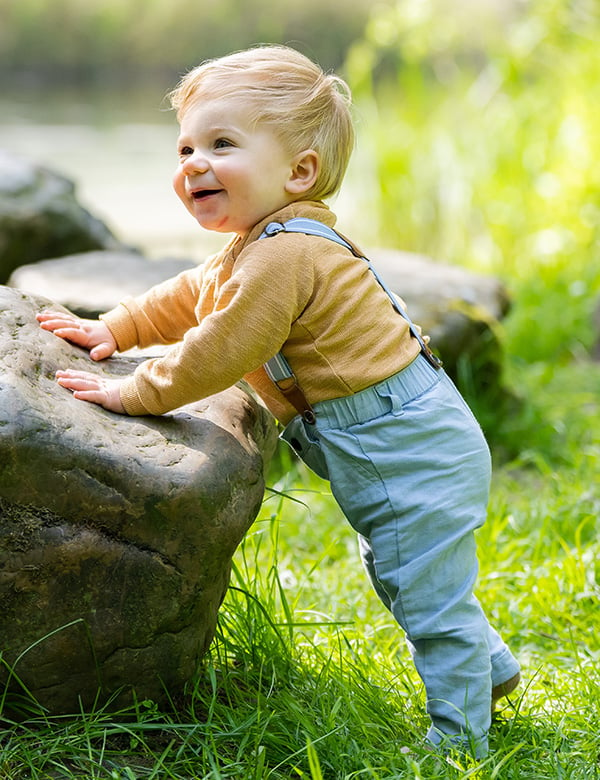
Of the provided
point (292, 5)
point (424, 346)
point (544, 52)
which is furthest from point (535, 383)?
point (292, 5)

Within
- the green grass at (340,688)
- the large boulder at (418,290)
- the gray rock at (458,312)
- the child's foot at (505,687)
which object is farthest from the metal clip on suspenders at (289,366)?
the gray rock at (458,312)

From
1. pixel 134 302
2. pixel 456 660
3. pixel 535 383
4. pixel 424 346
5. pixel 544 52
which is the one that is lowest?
pixel 535 383

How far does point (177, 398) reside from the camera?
177cm

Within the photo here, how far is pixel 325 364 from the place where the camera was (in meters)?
1.81

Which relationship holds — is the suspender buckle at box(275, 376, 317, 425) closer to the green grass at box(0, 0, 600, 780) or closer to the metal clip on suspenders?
the metal clip on suspenders

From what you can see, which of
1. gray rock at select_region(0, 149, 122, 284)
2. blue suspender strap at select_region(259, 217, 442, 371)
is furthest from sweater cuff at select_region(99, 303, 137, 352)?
gray rock at select_region(0, 149, 122, 284)

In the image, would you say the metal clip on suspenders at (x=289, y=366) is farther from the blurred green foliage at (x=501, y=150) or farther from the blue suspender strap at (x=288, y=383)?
the blurred green foliage at (x=501, y=150)

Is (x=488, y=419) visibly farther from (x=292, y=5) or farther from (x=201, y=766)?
(x=292, y=5)

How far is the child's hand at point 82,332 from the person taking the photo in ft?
6.48

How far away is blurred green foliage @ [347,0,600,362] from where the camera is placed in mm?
6043

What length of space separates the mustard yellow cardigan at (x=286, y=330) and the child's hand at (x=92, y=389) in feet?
0.06

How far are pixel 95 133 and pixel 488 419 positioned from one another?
7.81 meters

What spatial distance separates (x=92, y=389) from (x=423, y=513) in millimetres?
646

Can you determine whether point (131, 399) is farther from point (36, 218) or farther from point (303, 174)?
point (36, 218)
